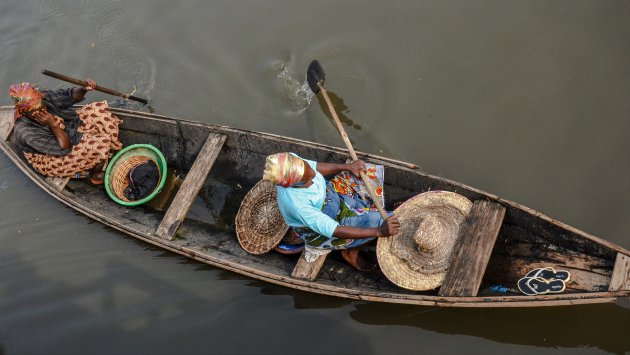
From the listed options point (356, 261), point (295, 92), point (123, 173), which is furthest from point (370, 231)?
point (123, 173)

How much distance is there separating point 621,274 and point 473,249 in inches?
37.9

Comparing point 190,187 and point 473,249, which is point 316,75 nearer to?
point 190,187

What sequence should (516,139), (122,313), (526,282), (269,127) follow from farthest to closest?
(269,127)
(516,139)
(122,313)
(526,282)

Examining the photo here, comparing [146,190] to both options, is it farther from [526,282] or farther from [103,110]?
[526,282]

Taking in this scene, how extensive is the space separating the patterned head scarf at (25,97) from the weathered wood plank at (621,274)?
16.6ft

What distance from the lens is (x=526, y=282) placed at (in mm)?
3477

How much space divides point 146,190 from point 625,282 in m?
4.33

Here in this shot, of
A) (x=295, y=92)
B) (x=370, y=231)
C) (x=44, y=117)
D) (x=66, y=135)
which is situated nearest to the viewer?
(x=370, y=231)

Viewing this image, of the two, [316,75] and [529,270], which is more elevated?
[316,75]

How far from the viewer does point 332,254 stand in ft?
14.0

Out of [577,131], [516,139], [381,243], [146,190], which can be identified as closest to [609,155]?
[577,131]

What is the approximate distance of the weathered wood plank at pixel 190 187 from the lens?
174 inches

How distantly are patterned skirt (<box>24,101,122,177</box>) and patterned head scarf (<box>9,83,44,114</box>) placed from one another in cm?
45

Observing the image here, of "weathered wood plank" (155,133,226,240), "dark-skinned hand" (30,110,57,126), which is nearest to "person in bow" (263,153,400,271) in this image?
"weathered wood plank" (155,133,226,240)
